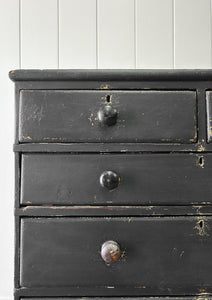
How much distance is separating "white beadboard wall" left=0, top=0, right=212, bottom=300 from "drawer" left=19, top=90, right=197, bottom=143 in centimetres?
54

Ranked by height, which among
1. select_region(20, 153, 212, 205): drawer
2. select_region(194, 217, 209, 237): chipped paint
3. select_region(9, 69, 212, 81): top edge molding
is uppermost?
select_region(9, 69, 212, 81): top edge molding

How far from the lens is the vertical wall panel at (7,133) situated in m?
1.14

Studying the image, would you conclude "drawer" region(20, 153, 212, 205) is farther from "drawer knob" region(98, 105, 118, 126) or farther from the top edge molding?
the top edge molding

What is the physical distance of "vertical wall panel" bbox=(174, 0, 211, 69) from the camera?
3.90 feet

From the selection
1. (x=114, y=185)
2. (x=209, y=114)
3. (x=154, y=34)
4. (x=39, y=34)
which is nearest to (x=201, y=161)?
(x=209, y=114)

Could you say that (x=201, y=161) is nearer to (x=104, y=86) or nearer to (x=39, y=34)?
(x=104, y=86)

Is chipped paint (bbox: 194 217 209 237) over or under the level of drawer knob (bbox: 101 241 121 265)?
over

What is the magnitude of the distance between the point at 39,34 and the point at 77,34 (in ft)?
0.54

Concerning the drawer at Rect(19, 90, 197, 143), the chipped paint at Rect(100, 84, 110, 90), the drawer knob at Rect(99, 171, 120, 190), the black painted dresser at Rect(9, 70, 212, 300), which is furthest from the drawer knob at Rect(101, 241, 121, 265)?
the chipped paint at Rect(100, 84, 110, 90)

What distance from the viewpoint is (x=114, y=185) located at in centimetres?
66

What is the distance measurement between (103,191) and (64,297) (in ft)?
0.93

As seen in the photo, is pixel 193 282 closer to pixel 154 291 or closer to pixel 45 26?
pixel 154 291

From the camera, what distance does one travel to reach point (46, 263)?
671 mm

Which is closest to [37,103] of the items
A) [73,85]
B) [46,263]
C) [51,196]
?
[73,85]
